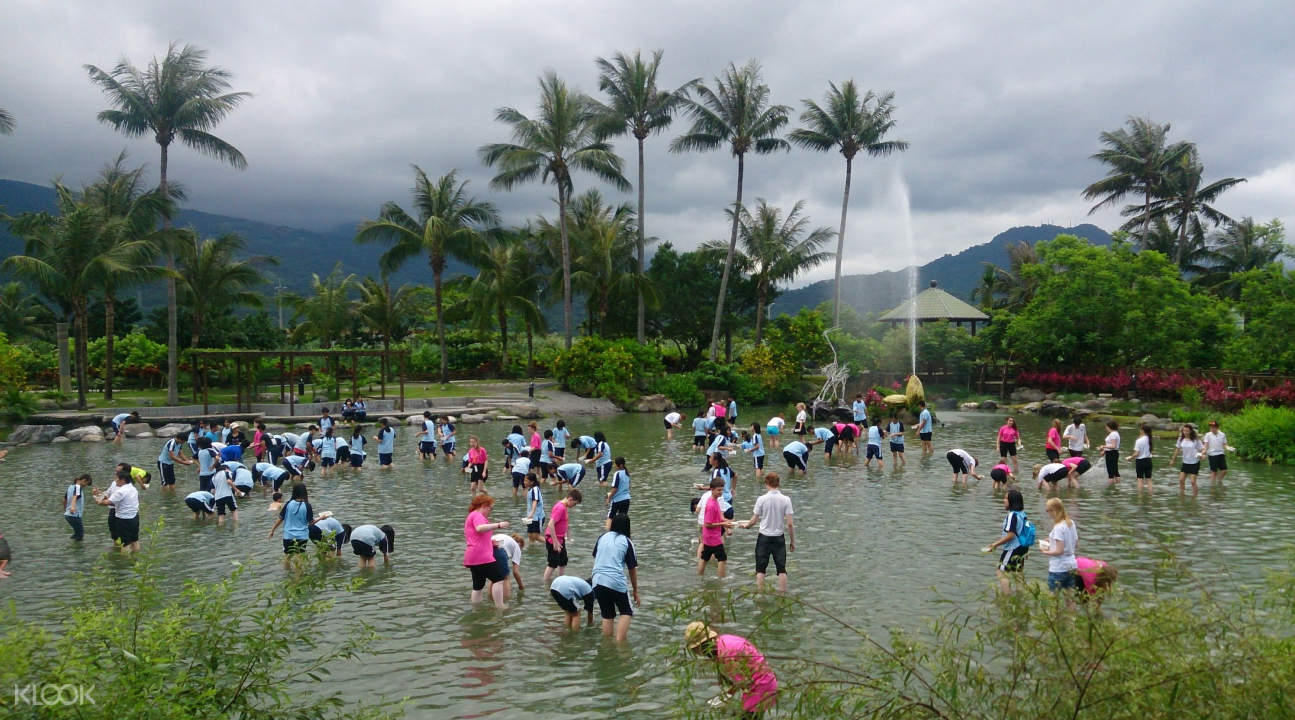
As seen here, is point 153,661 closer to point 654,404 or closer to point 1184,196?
point 654,404

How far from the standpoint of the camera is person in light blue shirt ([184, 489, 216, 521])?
51.0 feet

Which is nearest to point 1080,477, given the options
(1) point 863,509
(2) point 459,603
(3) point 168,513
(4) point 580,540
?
(1) point 863,509

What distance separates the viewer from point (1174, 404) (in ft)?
121

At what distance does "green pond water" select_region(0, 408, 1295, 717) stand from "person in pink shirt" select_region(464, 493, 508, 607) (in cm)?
31

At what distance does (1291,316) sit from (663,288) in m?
34.6

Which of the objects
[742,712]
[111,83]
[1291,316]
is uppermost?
[111,83]

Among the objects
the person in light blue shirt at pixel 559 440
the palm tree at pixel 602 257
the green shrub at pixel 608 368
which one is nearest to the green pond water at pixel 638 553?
the person in light blue shirt at pixel 559 440

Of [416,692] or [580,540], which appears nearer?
[416,692]

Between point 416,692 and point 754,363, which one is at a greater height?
point 754,363

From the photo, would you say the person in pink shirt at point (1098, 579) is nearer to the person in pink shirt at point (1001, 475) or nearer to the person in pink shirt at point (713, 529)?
the person in pink shirt at point (713, 529)

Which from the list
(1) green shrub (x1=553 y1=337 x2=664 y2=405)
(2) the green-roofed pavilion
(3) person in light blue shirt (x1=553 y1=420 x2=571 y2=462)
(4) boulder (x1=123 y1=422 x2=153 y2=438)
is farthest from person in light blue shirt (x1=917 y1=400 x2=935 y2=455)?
(4) boulder (x1=123 y1=422 x2=153 y2=438)

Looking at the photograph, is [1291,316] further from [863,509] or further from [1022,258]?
[1022,258]

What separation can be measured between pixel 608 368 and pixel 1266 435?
90.2ft

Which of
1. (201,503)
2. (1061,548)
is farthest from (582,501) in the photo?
(1061,548)
